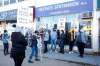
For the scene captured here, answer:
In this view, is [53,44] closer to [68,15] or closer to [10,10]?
[68,15]

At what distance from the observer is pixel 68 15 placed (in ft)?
95.5

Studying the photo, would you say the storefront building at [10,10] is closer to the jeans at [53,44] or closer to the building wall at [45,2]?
the building wall at [45,2]

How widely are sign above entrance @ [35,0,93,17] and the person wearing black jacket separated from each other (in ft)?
46.4

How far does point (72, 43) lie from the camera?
26641 mm

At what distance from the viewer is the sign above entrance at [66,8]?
26.2 meters

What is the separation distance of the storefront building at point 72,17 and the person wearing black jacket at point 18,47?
13.7m

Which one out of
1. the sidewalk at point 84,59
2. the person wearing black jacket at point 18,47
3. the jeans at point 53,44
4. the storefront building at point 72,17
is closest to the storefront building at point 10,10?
the storefront building at point 72,17

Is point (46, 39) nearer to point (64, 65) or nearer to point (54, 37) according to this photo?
point (54, 37)

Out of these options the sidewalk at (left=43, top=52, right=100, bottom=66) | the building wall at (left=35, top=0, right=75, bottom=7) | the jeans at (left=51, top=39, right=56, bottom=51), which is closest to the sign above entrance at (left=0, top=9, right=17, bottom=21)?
the building wall at (left=35, top=0, right=75, bottom=7)

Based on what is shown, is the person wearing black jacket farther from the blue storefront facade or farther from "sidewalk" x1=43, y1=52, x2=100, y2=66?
the blue storefront facade

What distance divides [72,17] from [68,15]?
541 millimetres

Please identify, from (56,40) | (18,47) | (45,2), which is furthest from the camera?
(45,2)

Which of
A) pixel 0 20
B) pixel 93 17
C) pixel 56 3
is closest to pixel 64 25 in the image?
pixel 56 3

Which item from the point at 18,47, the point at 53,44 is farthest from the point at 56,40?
the point at 18,47
